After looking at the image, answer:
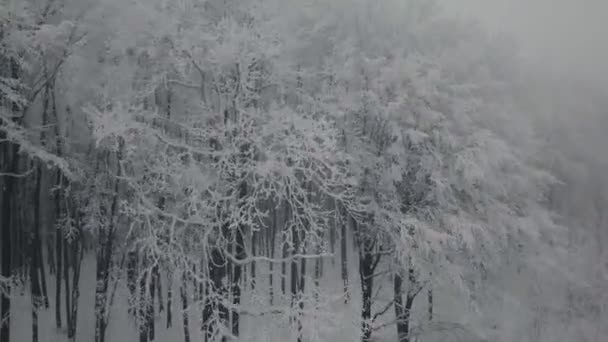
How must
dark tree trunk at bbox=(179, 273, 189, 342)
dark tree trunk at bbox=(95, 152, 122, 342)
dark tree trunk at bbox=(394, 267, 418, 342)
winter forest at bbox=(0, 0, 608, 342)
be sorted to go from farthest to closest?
dark tree trunk at bbox=(95, 152, 122, 342)
dark tree trunk at bbox=(179, 273, 189, 342)
dark tree trunk at bbox=(394, 267, 418, 342)
winter forest at bbox=(0, 0, 608, 342)

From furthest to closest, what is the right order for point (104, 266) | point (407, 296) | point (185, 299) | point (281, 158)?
point (185, 299) < point (104, 266) < point (407, 296) < point (281, 158)

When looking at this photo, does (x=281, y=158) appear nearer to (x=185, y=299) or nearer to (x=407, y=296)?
(x=407, y=296)

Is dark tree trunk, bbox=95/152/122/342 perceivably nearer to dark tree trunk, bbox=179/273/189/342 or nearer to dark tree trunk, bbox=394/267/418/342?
dark tree trunk, bbox=179/273/189/342

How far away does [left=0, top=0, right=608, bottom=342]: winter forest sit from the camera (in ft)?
28.6

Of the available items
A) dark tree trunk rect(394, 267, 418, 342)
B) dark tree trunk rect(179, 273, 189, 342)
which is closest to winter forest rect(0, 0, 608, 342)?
dark tree trunk rect(394, 267, 418, 342)

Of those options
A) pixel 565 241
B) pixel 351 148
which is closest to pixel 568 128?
pixel 565 241

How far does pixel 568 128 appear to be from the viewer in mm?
31266

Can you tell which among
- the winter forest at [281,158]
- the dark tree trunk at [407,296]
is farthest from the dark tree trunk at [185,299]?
the dark tree trunk at [407,296]

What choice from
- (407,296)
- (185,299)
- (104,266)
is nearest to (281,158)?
(407,296)

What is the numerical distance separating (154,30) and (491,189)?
39.1 feet

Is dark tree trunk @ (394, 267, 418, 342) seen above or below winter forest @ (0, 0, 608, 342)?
below

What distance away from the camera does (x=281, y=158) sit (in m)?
8.52

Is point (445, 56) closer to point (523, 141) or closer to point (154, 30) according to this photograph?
point (523, 141)

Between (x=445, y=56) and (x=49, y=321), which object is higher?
(x=445, y=56)
